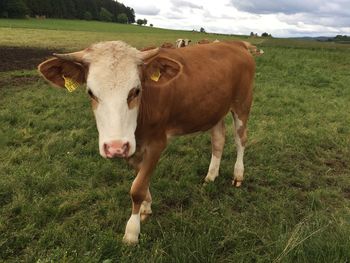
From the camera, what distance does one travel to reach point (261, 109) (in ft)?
34.6

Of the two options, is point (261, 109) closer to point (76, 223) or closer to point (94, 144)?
point (94, 144)

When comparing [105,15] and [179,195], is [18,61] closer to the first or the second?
[179,195]

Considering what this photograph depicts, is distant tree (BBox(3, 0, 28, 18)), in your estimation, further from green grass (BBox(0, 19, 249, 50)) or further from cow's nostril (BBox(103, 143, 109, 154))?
cow's nostril (BBox(103, 143, 109, 154))

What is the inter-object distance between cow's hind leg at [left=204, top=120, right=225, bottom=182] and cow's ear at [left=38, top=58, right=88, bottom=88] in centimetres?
277

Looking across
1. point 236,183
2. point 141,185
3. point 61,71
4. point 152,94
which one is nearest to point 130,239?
point 141,185

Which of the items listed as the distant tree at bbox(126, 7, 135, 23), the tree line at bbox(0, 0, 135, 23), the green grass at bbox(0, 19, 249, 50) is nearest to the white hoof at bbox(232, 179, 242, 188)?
the green grass at bbox(0, 19, 249, 50)

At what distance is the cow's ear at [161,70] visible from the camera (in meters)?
4.09

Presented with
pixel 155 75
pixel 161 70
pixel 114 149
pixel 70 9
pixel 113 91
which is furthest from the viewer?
pixel 70 9

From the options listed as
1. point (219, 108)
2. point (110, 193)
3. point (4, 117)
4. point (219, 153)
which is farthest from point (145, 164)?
point (4, 117)

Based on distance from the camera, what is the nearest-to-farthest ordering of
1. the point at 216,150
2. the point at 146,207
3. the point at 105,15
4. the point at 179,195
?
the point at 146,207
the point at 179,195
the point at 216,150
the point at 105,15

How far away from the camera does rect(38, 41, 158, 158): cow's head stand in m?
3.51

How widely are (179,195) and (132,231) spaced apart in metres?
1.24

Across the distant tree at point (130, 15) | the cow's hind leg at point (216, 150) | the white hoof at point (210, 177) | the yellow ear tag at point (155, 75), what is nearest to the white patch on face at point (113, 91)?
the yellow ear tag at point (155, 75)

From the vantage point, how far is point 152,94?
15.1ft
